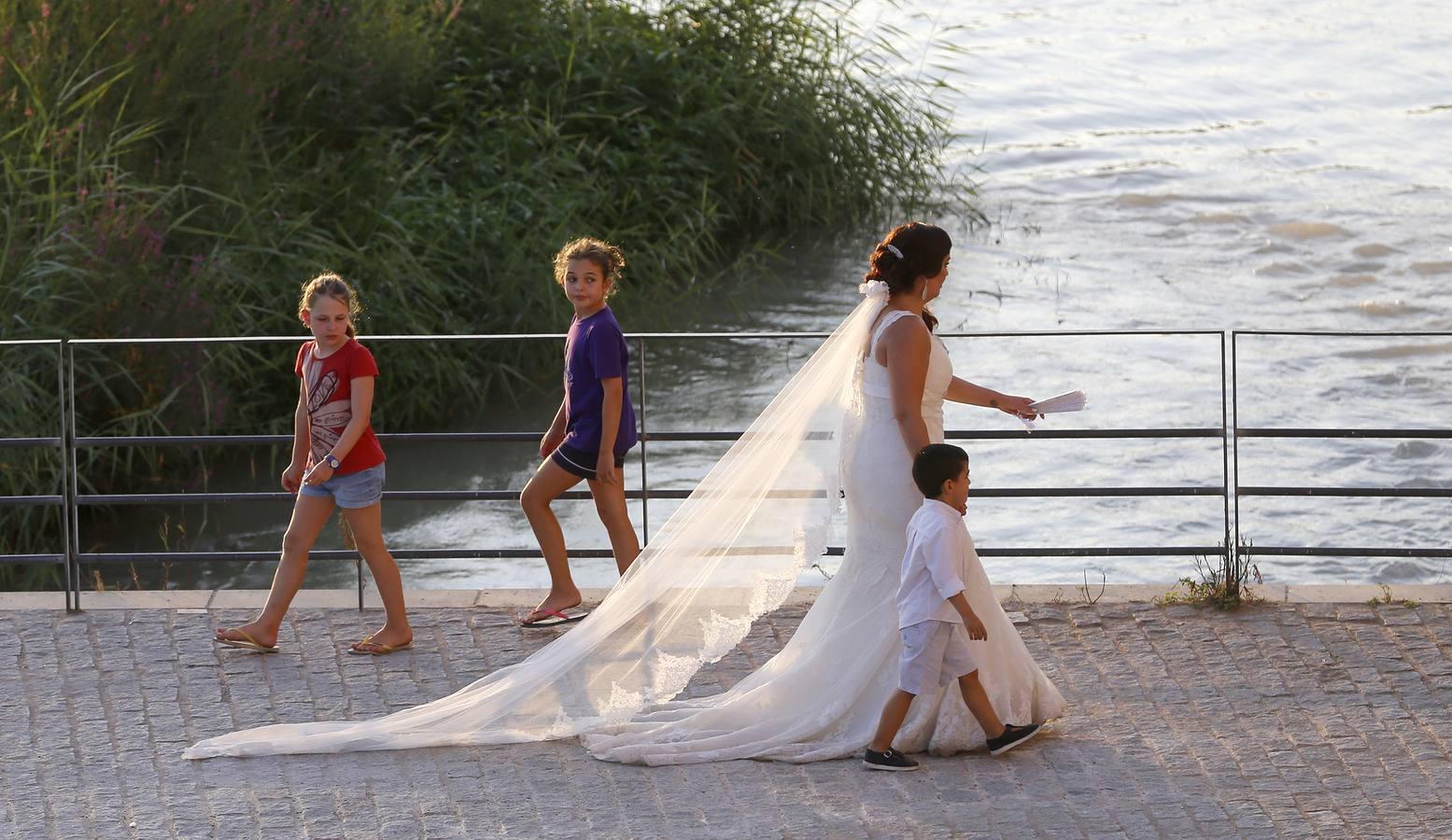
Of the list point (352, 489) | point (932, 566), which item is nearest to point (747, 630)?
point (932, 566)

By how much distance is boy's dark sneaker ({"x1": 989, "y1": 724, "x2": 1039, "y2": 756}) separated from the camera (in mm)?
6137

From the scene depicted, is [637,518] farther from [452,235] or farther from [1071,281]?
[1071,281]

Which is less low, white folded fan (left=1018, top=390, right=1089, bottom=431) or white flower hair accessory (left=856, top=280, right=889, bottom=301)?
white flower hair accessory (left=856, top=280, right=889, bottom=301)

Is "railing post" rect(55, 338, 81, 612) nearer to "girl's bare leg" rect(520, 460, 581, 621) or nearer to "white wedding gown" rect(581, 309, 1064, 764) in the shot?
"girl's bare leg" rect(520, 460, 581, 621)

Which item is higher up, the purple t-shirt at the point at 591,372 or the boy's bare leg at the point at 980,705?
the purple t-shirt at the point at 591,372

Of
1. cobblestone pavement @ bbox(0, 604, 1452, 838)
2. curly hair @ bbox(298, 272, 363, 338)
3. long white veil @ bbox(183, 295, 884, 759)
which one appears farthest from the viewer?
curly hair @ bbox(298, 272, 363, 338)

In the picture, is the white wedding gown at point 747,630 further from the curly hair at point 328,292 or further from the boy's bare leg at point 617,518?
the curly hair at point 328,292

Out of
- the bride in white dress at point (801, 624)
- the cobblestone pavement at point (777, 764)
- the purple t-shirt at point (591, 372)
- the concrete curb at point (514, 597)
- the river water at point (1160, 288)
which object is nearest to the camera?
the cobblestone pavement at point (777, 764)

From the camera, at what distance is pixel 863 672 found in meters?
6.29

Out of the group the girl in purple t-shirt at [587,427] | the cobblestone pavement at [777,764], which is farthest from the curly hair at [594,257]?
the cobblestone pavement at [777,764]

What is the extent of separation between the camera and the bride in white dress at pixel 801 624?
623cm

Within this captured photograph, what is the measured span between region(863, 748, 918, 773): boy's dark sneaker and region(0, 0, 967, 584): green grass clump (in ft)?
21.9

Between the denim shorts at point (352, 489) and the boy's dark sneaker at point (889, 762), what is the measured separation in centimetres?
226

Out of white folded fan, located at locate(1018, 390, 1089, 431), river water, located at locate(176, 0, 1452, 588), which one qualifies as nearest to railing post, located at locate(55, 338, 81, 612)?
river water, located at locate(176, 0, 1452, 588)
